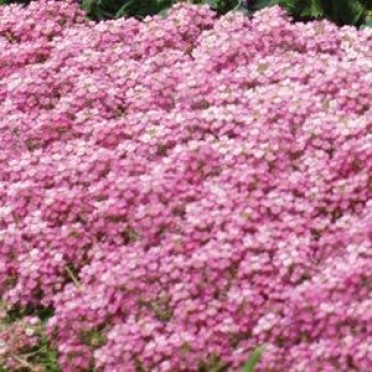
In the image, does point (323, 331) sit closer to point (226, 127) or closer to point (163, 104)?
point (226, 127)

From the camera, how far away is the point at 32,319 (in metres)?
4.57

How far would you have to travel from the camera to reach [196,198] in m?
4.80

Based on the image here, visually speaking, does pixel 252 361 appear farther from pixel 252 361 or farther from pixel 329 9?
pixel 329 9

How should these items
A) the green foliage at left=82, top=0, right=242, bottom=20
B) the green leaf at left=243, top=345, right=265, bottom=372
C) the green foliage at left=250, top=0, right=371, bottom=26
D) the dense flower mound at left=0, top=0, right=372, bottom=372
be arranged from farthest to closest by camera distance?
the green foliage at left=82, top=0, right=242, bottom=20
the green foliage at left=250, top=0, right=371, bottom=26
the dense flower mound at left=0, top=0, right=372, bottom=372
the green leaf at left=243, top=345, right=265, bottom=372

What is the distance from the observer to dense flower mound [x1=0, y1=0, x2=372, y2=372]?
4113mm

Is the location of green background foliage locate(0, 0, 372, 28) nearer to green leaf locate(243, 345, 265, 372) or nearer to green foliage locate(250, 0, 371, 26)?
green foliage locate(250, 0, 371, 26)

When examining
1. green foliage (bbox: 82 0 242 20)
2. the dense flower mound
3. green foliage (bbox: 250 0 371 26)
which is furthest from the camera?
green foliage (bbox: 82 0 242 20)

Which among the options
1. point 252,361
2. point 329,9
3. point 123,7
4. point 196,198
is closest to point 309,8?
point 329,9

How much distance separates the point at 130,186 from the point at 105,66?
4.87 ft

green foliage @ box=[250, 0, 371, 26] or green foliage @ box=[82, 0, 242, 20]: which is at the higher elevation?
green foliage @ box=[82, 0, 242, 20]

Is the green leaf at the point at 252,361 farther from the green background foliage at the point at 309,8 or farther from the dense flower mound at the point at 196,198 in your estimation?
the green background foliage at the point at 309,8

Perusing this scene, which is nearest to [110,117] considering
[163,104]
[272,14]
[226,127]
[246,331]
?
[163,104]

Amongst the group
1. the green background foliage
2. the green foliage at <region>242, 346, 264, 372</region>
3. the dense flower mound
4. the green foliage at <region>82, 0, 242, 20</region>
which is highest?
the green foliage at <region>82, 0, 242, 20</region>

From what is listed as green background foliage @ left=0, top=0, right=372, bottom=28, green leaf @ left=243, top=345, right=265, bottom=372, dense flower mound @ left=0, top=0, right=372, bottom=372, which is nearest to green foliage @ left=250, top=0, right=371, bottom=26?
green background foliage @ left=0, top=0, right=372, bottom=28
